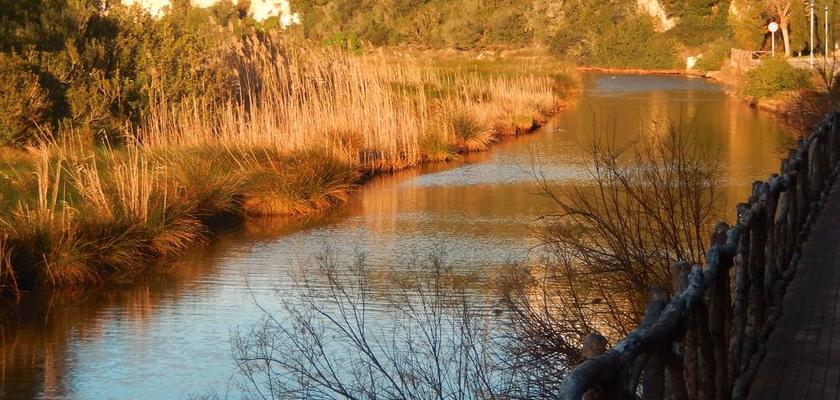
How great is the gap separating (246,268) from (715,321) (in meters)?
8.48

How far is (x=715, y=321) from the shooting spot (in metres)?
4.86

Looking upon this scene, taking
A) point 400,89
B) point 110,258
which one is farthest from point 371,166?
point 110,258

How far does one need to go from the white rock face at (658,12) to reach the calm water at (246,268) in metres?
50.7

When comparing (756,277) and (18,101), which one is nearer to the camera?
(756,277)

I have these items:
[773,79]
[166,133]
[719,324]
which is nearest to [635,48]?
[773,79]

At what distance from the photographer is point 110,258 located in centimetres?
1264

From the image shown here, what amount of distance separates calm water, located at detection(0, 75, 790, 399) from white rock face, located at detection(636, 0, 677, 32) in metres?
50.7

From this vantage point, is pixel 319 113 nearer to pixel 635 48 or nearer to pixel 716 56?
pixel 716 56

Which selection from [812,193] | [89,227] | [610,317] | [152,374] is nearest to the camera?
[610,317]

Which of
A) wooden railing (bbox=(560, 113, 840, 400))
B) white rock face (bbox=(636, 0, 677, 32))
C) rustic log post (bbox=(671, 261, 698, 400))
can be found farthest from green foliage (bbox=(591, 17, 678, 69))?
rustic log post (bbox=(671, 261, 698, 400))

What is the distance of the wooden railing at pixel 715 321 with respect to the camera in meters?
3.25

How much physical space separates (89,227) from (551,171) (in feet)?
30.5

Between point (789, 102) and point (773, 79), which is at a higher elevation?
point (773, 79)

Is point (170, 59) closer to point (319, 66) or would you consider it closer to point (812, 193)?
point (319, 66)
